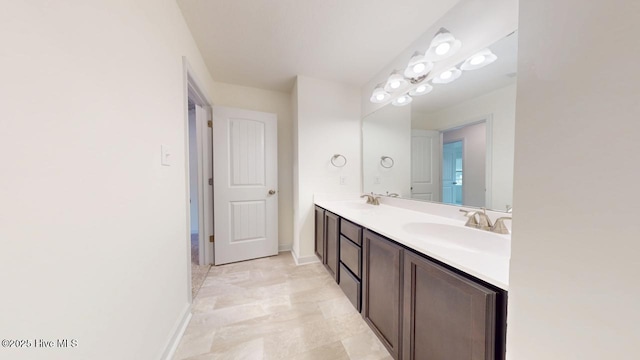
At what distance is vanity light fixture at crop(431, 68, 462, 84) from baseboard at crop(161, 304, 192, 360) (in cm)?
246

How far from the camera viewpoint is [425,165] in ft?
5.42

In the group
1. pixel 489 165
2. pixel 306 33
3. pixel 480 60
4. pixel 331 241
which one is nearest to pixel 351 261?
pixel 331 241

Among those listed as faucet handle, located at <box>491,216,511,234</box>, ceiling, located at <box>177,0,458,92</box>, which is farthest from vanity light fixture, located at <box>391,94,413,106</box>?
faucet handle, located at <box>491,216,511,234</box>

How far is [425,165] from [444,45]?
84 centimetres

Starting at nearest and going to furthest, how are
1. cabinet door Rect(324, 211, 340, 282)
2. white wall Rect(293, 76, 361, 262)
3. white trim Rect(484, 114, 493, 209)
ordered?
1. white trim Rect(484, 114, 493, 209)
2. cabinet door Rect(324, 211, 340, 282)
3. white wall Rect(293, 76, 361, 262)

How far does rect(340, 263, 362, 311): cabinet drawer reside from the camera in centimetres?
140

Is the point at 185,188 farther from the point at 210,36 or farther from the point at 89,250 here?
the point at 210,36

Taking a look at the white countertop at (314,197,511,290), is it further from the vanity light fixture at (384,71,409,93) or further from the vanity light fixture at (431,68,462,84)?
the vanity light fixture at (384,71,409,93)

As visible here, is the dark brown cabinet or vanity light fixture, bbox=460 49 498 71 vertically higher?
vanity light fixture, bbox=460 49 498 71

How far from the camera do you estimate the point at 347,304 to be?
162 centimetres

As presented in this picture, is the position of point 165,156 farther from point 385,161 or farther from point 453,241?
point 385,161

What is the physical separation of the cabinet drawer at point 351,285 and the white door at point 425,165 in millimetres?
864

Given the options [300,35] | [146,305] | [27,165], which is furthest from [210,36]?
[146,305]

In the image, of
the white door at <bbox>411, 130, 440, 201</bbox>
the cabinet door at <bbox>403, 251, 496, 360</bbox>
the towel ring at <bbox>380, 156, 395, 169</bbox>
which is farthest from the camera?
the towel ring at <bbox>380, 156, 395, 169</bbox>
